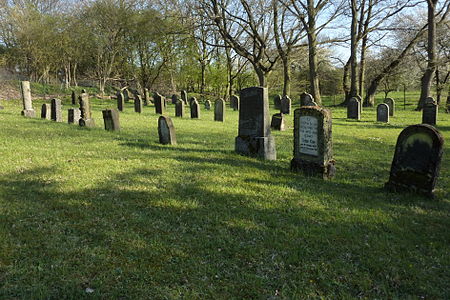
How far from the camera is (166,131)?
9.02 meters

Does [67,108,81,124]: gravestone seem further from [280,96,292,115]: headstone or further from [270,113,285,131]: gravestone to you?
[280,96,292,115]: headstone

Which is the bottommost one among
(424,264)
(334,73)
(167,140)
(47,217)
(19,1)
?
(424,264)

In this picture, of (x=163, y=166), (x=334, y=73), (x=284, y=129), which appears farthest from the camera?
(x=334, y=73)

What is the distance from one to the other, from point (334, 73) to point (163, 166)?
138 ft

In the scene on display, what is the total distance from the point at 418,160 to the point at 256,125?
357 cm

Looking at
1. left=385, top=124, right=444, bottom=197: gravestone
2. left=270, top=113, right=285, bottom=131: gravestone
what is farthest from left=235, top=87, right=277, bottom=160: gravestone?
left=270, top=113, right=285, bottom=131: gravestone

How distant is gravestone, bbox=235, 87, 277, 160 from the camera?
302 inches

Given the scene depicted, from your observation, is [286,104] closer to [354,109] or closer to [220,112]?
[354,109]

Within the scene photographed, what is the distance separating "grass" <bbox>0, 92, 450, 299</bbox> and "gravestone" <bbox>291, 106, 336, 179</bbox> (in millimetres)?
297

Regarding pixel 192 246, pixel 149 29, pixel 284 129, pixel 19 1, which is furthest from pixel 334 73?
pixel 192 246

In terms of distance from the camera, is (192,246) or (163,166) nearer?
(192,246)

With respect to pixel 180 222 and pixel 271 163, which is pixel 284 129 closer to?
pixel 271 163

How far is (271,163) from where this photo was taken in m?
7.32

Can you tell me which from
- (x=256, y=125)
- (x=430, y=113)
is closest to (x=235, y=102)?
(x=430, y=113)
